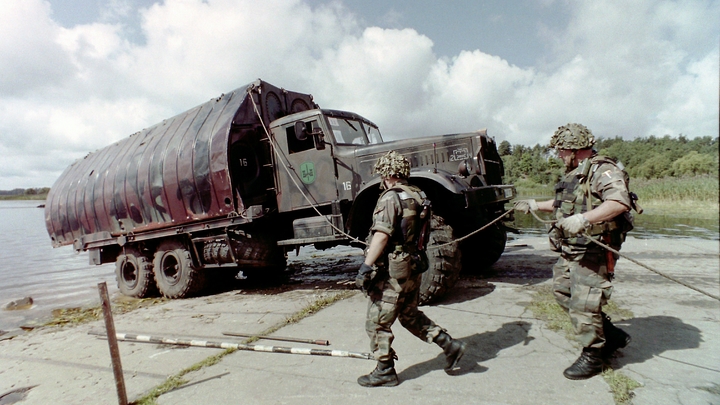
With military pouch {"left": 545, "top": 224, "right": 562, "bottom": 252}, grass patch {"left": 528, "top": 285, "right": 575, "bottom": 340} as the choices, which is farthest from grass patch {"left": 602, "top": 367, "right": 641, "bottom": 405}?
military pouch {"left": 545, "top": 224, "right": 562, "bottom": 252}

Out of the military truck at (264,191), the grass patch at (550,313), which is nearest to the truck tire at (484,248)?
the military truck at (264,191)

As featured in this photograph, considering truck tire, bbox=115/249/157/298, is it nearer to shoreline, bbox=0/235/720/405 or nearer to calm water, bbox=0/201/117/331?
calm water, bbox=0/201/117/331

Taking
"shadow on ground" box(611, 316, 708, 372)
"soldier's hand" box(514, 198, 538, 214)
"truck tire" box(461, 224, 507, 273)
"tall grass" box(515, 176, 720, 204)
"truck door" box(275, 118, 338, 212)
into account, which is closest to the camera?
"shadow on ground" box(611, 316, 708, 372)

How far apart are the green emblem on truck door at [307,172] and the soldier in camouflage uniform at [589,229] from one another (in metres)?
3.91

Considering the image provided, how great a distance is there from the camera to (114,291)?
9.49m

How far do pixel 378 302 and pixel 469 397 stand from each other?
906 mm

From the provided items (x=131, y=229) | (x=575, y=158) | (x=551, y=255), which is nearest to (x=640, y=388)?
(x=575, y=158)

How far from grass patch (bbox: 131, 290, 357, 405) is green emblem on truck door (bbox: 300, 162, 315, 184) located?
1817 mm

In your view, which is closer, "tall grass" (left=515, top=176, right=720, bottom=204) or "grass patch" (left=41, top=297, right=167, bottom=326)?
"grass patch" (left=41, top=297, right=167, bottom=326)

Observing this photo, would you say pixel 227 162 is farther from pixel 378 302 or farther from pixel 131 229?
pixel 378 302

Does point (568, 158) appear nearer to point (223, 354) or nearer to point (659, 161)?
point (223, 354)

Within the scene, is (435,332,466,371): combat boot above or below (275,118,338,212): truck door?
below

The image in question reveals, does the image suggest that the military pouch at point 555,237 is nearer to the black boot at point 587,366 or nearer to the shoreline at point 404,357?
the black boot at point 587,366

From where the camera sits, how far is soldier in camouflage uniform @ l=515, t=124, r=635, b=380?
276cm
